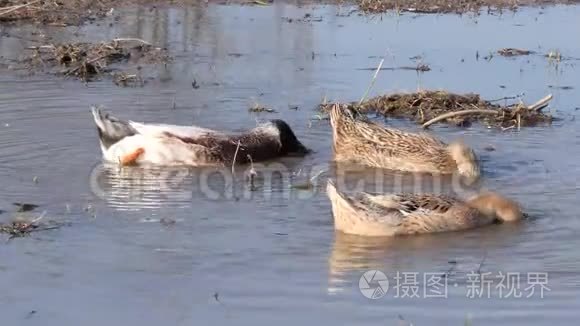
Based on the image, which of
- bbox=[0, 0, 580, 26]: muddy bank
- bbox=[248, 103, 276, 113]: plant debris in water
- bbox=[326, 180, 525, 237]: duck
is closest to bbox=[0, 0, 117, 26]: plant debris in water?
bbox=[0, 0, 580, 26]: muddy bank

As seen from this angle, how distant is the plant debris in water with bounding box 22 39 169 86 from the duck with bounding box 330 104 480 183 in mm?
3626

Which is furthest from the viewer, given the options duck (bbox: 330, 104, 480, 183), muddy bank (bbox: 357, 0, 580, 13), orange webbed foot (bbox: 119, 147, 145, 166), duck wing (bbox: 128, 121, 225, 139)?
muddy bank (bbox: 357, 0, 580, 13)

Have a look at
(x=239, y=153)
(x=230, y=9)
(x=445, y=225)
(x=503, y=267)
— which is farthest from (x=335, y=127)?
(x=230, y=9)

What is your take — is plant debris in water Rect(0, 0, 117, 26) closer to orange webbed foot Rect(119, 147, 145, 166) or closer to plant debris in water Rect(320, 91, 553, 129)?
plant debris in water Rect(320, 91, 553, 129)

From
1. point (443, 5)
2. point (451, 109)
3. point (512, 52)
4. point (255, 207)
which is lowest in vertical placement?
point (255, 207)

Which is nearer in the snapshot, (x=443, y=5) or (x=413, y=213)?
(x=413, y=213)

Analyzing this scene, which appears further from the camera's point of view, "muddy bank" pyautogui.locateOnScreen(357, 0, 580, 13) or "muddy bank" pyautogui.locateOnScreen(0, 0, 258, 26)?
"muddy bank" pyautogui.locateOnScreen(357, 0, 580, 13)

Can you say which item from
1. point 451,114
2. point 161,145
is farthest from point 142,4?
point 161,145

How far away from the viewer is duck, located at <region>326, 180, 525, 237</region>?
285 inches

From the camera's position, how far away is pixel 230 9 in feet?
61.5

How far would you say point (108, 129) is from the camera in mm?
9586

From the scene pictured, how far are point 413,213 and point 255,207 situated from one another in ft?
4.09

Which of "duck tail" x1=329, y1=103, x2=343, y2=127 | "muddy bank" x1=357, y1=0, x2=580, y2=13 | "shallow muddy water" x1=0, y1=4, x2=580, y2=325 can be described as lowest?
"shallow muddy water" x1=0, y1=4, x2=580, y2=325

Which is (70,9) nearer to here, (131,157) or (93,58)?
(93,58)
